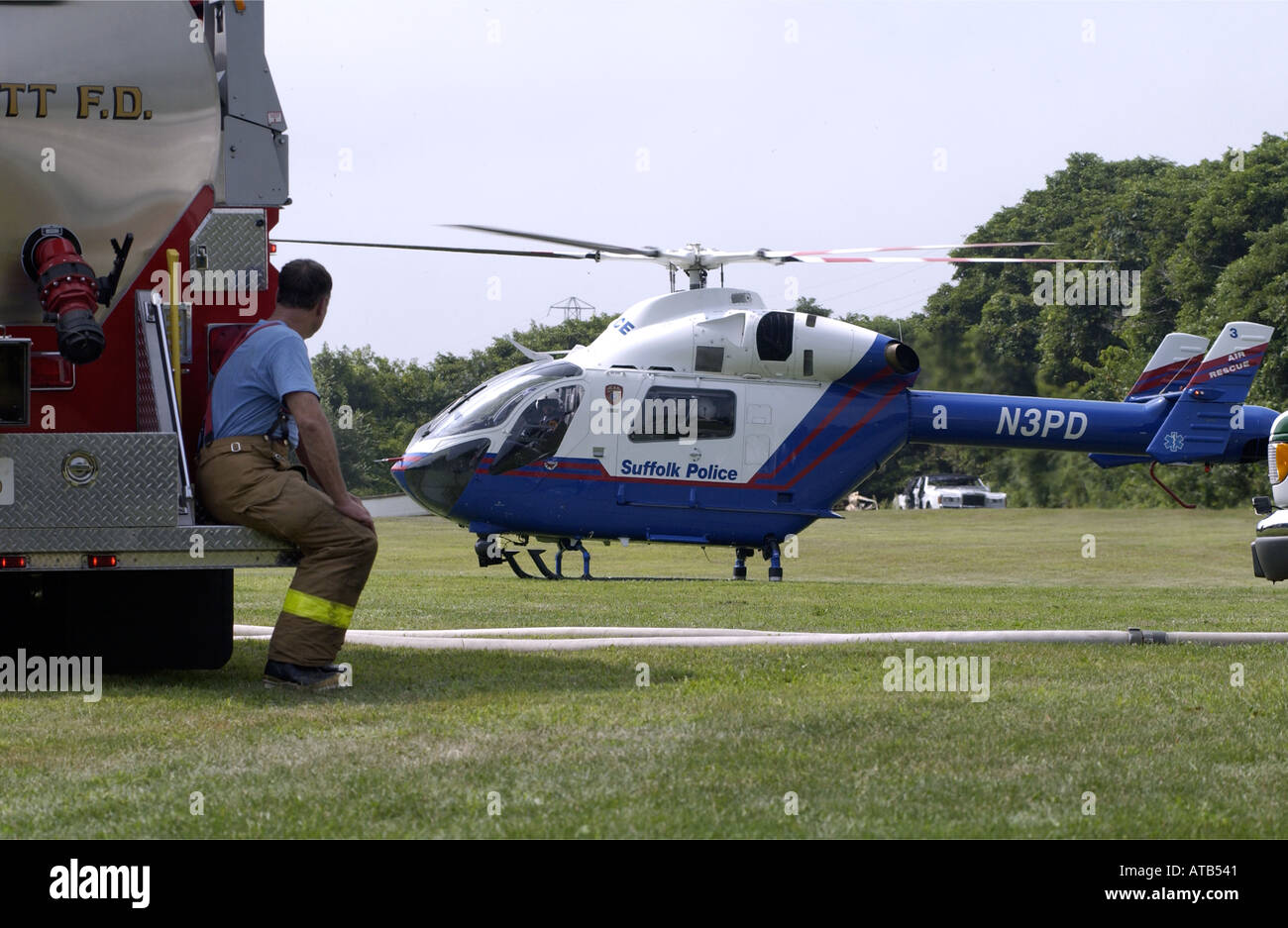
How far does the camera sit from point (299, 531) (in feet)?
22.0

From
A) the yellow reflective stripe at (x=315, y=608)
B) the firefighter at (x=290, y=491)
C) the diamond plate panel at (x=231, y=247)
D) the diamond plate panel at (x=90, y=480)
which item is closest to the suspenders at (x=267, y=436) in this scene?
the firefighter at (x=290, y=491)

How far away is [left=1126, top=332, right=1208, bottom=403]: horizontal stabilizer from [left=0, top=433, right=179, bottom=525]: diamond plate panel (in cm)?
1672

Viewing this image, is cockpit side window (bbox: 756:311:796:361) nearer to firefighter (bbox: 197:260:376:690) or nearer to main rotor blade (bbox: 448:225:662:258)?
main rotor blade (bbox: 448:225:662:258)

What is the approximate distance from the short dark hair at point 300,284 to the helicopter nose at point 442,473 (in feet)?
36.5

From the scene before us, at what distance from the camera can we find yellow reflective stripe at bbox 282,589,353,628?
267 inches

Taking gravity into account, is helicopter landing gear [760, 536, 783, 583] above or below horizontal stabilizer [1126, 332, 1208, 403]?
below

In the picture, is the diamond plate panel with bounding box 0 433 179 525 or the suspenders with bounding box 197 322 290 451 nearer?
the diamond plate panel with bounding box 0 433 179 525

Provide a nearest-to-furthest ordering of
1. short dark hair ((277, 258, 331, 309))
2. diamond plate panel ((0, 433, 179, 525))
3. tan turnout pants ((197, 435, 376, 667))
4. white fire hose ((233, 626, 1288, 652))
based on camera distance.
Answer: diamond plate panel ((0, 433, 179, 525)) < tan turnout pants ((197, 435, 376, 667)) < short dark hair ((277, 258, 331, 309)) < white fire hose ((233, 626, 1288, 652))

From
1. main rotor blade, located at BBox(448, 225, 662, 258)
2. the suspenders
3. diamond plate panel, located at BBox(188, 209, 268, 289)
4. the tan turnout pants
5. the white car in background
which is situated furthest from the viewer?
the white car in background

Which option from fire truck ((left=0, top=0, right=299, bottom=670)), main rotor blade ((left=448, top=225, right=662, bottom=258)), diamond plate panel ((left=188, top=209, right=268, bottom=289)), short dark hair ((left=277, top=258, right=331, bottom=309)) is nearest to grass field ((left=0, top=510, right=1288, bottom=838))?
fire truck ((left=0, top=0, right=299, bottom=670))

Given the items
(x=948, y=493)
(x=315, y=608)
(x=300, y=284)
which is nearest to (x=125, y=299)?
(x=300, y=284)

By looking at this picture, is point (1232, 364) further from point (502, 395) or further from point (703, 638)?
point (703, 638)

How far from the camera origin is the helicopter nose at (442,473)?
1845cm
